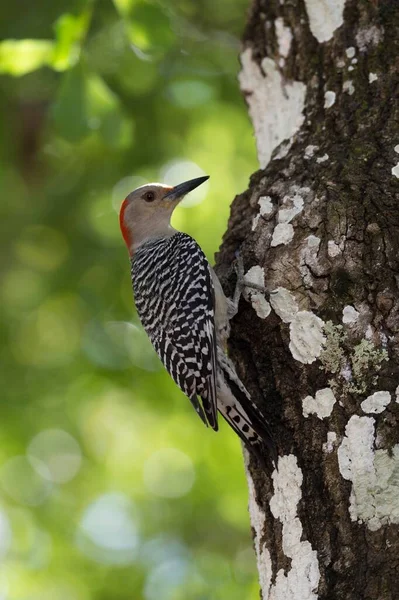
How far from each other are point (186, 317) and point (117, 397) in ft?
11.3

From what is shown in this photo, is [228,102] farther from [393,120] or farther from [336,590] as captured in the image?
[336,590]

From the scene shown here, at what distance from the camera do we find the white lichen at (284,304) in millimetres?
3750

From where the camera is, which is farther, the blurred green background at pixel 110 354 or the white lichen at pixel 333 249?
the blurred green background at pixel 110 354

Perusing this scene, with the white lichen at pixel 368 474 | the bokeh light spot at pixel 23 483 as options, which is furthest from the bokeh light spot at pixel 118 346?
Answer: the white lichen at pixel 368 474

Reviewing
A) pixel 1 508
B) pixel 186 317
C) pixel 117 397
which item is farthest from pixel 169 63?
pixel 1 508

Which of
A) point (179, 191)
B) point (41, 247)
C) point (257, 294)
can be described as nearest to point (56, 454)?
point (41, 247)

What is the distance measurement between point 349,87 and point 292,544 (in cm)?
254

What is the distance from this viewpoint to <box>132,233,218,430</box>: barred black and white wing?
169 inches

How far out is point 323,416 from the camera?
136 inches

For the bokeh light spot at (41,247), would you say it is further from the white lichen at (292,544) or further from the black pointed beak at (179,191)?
the white lichen at (292,544)

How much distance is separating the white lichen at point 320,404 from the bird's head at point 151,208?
2.70 metres

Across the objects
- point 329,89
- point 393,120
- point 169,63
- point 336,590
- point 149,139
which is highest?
point 169,63

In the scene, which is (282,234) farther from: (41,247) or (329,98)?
(41,247)

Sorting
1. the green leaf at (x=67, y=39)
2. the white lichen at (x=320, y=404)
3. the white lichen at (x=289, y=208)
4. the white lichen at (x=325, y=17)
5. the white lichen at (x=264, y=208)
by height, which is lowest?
the white lichen at (x=320, y=404)
